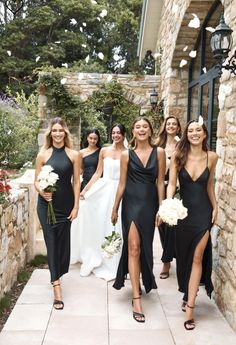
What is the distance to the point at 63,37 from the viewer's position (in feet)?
79.6

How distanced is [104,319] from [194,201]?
1.31 metres

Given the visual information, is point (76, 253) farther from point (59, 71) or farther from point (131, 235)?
point (59, 71)

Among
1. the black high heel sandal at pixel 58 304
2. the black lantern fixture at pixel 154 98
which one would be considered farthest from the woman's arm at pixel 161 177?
the black lantern fixture at pixel 154 98

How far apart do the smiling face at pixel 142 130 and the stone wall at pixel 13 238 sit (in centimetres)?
146

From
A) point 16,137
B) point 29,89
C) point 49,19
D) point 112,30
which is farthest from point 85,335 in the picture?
point 112,30

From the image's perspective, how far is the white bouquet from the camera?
3327 millimetres

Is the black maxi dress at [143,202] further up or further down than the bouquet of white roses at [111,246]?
further up

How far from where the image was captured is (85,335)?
329 centimetres

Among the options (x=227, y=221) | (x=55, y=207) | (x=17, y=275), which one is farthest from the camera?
(x=17, y=275)

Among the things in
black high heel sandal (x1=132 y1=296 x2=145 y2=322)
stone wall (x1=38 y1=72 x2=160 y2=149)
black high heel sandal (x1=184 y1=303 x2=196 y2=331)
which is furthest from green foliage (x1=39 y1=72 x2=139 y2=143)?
black high heel sandal (x1=184 y1=303 x2=196 y2=331)

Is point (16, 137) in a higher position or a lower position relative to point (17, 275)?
higher

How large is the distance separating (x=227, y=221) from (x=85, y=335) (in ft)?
5.19

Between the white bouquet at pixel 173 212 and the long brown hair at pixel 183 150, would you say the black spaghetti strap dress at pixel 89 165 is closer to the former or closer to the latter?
the long brown hair at pixel 183 150

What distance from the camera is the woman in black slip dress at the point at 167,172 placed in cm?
474
